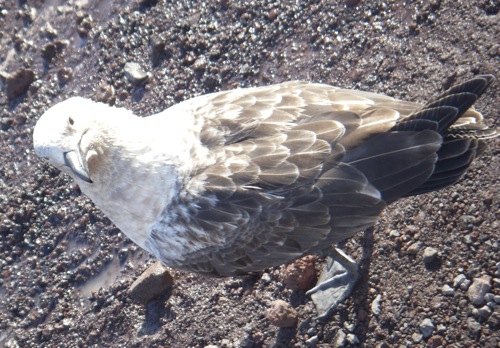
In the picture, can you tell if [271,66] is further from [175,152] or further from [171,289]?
[171,289]

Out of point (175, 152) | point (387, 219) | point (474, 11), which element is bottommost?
point (387, 219)

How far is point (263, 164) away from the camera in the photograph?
4020 millimetres

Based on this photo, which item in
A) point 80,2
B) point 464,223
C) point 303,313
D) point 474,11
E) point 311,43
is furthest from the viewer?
point 80,2

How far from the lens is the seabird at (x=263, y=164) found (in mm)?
3887

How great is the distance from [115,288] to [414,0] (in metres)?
3.50

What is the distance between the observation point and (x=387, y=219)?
4672 millimetres

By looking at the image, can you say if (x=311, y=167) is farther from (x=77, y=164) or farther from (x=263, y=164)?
(x=77, y=164)

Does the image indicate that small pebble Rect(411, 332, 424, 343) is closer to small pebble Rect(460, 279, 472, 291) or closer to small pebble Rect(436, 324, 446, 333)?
small pebble Rect(436, 324, 446, 333)

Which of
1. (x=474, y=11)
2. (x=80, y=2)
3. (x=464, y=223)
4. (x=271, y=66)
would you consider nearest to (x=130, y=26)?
(x=80, y=2)

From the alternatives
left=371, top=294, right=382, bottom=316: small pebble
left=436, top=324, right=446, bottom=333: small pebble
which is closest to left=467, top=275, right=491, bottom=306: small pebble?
left=436, top=324, right=446, bottom=333: small pebble

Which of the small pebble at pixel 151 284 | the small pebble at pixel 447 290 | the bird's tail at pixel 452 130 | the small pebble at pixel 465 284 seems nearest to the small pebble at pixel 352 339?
the small pebble at pixel 447 290

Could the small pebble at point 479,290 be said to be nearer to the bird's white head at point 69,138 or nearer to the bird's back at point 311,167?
the bird's back at point 311,167

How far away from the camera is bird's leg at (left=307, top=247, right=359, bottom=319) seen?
4.47 meters

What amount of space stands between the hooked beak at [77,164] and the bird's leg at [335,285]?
171 cm
